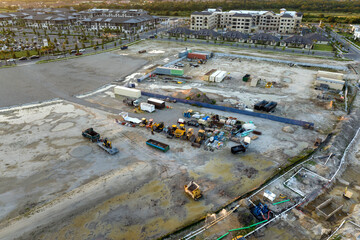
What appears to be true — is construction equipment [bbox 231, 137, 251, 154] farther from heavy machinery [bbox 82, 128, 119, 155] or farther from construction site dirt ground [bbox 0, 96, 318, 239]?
heavy machinery [bbox 82, 128, 119, 155]

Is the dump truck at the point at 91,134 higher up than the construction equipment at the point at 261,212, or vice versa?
the dump truck at the point at 91,134

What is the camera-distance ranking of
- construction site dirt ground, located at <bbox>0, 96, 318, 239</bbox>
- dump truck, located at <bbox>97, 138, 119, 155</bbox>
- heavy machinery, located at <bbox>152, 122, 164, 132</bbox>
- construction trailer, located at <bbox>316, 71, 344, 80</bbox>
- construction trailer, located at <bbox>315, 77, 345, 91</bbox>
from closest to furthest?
construction site dirt ground, located at <bbox>0, 96, 318, 239</bbox>
dump truck, located at <bbox>97, 138, 119, 155</bbox>
heavy machinery, located at <bbox>152, 122, 164, 132</bbox>
construction trailer, located at <bbox>315, 77, 345, 91</bbox>
construction trailer, located at <bbox>316, 71, 344, 80</bbox>

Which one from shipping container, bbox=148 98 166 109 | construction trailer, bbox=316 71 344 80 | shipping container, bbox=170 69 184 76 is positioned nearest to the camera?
shipping container, bbox=148 98 166 109

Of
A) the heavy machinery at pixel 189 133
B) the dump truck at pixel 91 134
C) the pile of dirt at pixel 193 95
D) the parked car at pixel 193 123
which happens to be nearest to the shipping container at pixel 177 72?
the pile of dirt at pixel 193 95

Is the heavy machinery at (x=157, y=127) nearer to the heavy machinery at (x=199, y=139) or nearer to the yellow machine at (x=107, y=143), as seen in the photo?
the heavy machinery at (x=199, y=139)

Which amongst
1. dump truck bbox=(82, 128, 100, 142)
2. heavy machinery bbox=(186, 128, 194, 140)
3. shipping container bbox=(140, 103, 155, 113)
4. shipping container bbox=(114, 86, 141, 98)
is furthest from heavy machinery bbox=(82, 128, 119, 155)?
shipping container bbox=(114, 86, 141, 98)

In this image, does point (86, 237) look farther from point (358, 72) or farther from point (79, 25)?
point (79, 25)
